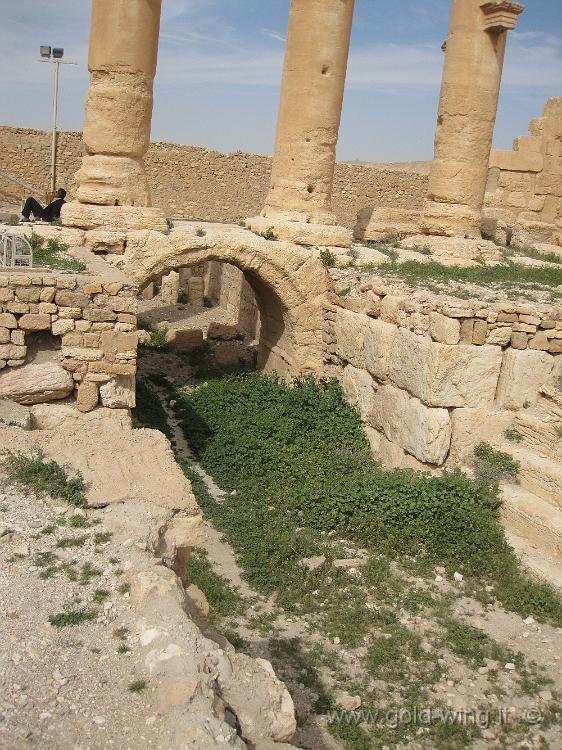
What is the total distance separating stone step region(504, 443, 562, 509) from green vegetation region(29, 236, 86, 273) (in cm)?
525

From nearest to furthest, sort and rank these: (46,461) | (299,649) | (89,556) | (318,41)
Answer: (89,556), (46,461), (299,649), (318,41)

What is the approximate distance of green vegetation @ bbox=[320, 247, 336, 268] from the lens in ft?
37.0

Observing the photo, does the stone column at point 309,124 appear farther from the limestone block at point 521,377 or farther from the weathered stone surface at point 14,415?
the weathered stone surface at point 14,415

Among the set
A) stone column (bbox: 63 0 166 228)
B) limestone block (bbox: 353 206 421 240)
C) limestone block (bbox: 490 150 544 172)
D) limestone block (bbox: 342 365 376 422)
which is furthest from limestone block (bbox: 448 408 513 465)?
limestone block (bbox: 490 150 544 172)

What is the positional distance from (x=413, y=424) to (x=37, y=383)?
444cm

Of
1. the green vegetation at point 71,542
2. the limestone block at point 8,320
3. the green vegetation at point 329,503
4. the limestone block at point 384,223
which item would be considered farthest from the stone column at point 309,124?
the green vegetation at point 71,542

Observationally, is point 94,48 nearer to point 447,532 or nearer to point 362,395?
point 362,395

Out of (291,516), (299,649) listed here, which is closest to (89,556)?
(299,649)

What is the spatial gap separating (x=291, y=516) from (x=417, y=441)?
5.95 ft

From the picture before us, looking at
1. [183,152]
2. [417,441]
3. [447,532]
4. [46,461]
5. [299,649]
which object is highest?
[183,152]

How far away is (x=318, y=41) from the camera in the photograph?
446 inches

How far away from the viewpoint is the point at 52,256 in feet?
28.5

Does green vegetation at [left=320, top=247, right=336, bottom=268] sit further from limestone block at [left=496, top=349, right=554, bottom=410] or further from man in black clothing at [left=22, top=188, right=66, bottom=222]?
man in black clothing at [left=22, top=188, right=66, bottom=222]

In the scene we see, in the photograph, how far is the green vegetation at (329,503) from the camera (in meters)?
6.94
